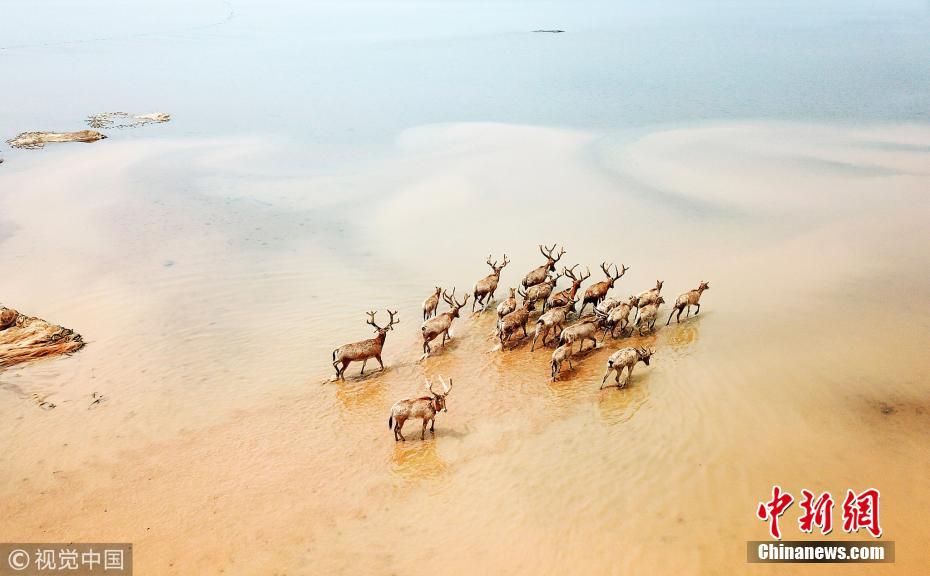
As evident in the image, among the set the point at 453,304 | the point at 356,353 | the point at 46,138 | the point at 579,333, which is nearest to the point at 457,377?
the point at 356,353

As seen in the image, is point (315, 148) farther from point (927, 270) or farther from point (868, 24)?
point (868, 24)

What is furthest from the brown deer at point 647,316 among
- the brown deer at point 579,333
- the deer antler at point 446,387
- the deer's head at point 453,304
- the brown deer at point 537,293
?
the deer antler at point 446,387

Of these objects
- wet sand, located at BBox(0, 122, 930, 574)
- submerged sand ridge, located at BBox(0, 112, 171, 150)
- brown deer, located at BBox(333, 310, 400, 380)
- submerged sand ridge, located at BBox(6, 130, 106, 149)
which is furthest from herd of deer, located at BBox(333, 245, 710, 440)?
submerged sand ridge, located at BBox(0, 112, 171, 150)

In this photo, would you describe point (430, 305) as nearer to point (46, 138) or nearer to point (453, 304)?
point (453, 304)

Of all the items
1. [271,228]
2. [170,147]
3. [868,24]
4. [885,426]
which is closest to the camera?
[885,426]

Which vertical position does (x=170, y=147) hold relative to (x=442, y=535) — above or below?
above

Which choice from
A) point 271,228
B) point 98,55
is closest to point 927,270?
point 271,228
